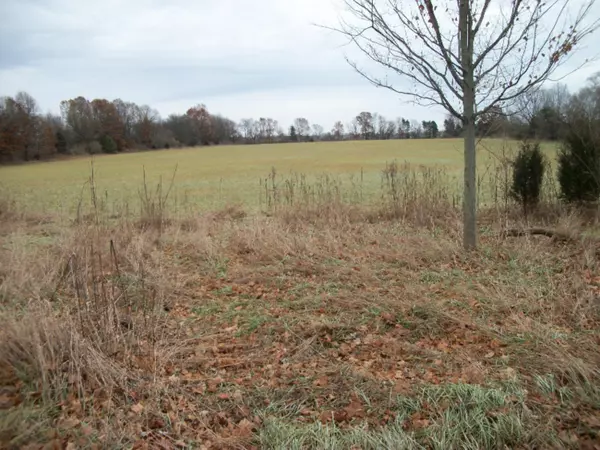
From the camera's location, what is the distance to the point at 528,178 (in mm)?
9164

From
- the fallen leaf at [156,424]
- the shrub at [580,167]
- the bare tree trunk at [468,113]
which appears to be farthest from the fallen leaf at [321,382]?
the shrub at [580,167]

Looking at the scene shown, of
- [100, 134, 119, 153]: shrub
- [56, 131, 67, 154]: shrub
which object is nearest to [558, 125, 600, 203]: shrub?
[56, 131, 67, 154]: shrub

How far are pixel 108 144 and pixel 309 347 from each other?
57.7 meters

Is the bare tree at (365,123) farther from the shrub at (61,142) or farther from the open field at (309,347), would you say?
the open field at (309,347)

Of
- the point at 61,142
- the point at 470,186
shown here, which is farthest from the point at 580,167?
the point at 61,142

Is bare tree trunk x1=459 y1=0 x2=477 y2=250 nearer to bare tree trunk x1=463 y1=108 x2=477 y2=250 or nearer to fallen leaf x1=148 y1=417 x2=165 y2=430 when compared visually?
bare tree trunk x1=463 y1=108 x2=477 y2=250

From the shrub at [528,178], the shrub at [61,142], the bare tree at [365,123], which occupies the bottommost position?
the shrub at [528,178]

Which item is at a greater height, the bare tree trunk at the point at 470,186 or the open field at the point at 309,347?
the bare tree trunk at the point at 470,186

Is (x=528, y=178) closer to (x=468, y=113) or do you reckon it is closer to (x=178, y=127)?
(x=468, y=113)

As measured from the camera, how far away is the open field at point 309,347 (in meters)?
2.66

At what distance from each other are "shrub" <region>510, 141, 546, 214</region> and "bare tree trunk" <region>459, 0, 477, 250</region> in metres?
3.68

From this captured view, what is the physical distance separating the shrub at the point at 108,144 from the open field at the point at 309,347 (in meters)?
51.3

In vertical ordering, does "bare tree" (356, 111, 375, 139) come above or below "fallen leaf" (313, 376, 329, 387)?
above

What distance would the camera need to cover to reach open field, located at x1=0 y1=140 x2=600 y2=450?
2.66 metres
